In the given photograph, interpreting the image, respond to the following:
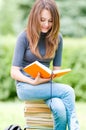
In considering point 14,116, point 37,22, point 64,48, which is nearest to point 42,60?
point 37,22

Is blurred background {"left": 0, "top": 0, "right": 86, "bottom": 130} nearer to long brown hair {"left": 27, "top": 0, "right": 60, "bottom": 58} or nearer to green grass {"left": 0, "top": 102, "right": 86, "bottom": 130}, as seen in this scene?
green grass {"left": 0, "top": 102, "right": 86, "bottom": 130}

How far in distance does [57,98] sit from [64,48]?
5356mm

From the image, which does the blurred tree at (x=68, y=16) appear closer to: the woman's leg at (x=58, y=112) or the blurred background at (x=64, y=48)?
the blurred background at (x=64, y=48)

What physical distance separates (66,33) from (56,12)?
10.2 metres

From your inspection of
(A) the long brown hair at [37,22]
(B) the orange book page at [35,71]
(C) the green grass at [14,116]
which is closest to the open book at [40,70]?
(B) the orange book page at [35,71]

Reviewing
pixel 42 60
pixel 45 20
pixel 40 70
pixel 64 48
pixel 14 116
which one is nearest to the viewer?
pixel 40 70

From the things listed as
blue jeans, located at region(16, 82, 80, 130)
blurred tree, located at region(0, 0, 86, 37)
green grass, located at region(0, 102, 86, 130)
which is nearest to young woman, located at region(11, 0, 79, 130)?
blue jeans, located at region(16, 82, 80, 130)

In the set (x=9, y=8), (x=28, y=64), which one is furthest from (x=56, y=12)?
(x=9, y=8)

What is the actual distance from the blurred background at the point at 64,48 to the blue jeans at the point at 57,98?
118 centimetres

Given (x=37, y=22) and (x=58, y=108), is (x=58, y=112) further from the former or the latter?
(x=37, y=22)

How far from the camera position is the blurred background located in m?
10.9

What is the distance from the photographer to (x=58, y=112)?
250 inches

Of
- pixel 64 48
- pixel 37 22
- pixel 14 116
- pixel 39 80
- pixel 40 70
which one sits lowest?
pixel 14 116

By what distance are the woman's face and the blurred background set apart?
152 centimetres
